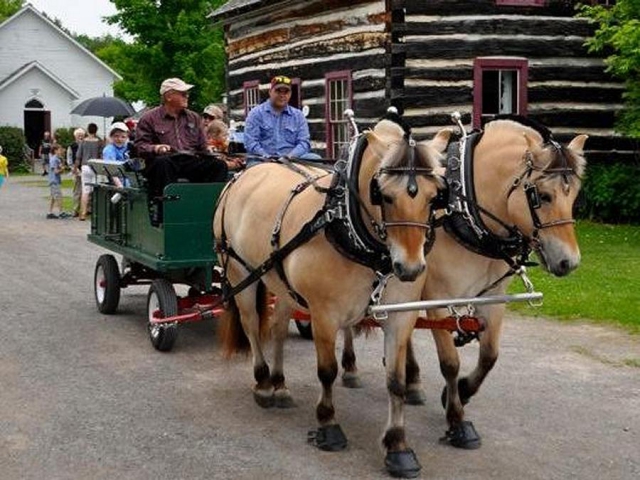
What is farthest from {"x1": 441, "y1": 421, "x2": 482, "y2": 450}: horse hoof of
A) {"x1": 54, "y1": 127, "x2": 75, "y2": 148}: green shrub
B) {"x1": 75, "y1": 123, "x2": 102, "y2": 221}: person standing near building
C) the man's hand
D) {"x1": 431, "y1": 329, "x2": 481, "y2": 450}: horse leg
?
{"x1": 54, "y1": 127, "x2": 75, "y2": 148}: green shrub

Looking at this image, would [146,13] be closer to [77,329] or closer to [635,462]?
[77,329]

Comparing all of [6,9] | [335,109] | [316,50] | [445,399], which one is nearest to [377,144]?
[445,399]

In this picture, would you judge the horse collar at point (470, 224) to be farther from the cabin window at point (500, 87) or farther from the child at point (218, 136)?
the cabin window at point (500, 87)

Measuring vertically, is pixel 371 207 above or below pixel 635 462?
above

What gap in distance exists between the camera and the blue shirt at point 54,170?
67.1 feet

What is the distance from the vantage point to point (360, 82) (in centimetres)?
1645

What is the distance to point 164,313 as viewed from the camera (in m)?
8.02

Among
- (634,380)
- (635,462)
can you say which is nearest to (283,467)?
(635,462)

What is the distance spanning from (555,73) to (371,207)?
1276cm

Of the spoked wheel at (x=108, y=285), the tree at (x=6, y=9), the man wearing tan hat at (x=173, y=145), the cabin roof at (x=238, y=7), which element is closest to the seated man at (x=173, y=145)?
the man wearing tan hat at (x=173, y=145)

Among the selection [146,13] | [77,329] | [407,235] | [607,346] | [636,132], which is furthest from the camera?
[146,13]

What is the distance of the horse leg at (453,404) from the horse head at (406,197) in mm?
1139

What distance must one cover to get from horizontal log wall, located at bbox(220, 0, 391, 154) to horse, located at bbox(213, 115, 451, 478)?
971 centimetres

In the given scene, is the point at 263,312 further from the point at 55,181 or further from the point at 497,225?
the point at 55,181
